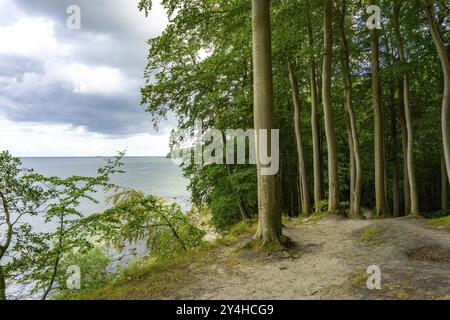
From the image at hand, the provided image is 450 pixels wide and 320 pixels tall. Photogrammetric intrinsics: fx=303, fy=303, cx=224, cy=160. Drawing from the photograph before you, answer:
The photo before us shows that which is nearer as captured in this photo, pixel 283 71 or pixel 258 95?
pixel 258 95

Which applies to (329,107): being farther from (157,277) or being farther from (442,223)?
(157,277)

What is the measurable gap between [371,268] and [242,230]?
4824mm

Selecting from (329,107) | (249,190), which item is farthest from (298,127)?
(249,190)

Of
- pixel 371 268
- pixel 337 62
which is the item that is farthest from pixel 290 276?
pixel 337 62

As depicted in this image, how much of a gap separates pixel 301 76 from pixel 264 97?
1083 centimetres

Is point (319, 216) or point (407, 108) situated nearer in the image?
point (319, 216)

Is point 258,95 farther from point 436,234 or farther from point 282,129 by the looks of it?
point 282,129

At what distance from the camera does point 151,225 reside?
23.5 feet

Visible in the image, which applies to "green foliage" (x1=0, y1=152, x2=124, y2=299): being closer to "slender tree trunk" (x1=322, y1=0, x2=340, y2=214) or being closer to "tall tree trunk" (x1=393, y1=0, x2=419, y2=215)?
"slender tree trunk" (x1=322, y1=0, x2=340, y2=214)

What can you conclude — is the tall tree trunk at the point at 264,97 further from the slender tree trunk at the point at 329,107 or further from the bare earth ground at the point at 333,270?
the slender tree trunk at the point at 329,107

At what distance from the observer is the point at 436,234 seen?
7320mm

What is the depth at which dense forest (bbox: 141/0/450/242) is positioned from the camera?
25.5 ft

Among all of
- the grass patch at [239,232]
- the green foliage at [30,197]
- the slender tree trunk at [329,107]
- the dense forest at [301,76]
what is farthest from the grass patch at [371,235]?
the green foliage at [30,197]

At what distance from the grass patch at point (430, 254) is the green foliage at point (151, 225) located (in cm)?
476
